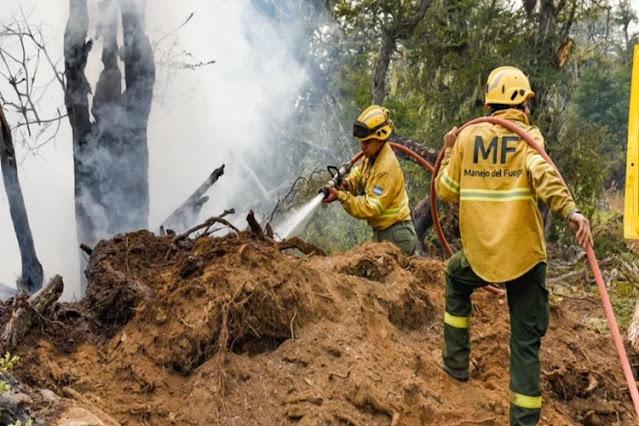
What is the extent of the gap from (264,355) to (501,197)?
1.73 metres

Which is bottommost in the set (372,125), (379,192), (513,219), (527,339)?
(527,339)

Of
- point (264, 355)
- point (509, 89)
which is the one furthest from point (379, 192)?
point (264, 355)

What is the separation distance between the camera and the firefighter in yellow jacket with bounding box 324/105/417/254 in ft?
19.0

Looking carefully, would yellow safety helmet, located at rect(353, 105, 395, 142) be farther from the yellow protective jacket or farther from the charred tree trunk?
the charred tree trunk

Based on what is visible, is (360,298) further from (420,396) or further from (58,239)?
(58,239)

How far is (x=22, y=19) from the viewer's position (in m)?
9.29

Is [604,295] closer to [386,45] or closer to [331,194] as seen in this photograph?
[331,194]

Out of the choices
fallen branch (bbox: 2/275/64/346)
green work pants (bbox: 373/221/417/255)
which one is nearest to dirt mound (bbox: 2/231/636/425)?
fallen branch (bbox: 2/275/64/346)

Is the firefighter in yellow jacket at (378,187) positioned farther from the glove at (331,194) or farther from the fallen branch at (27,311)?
the fallen branch at (27,311)

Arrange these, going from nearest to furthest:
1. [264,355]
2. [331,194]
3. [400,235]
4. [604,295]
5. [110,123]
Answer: [604,295] < [264,355] < [331,194] < [400,235] < [110,123]

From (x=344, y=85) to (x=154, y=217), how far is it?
712 cm

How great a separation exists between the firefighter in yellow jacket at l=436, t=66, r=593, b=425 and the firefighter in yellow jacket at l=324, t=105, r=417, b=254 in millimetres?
1720

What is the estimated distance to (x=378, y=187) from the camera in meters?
5.85

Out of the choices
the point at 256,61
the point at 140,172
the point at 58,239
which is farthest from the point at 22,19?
the point at 256,61
